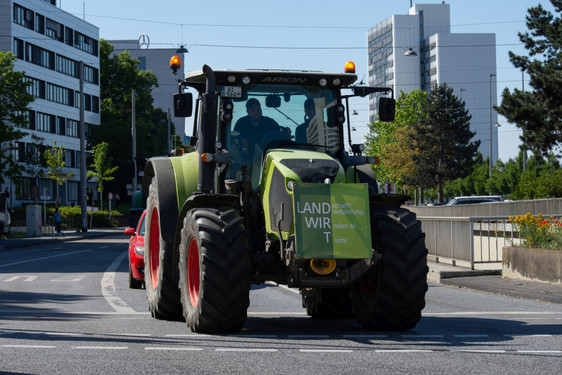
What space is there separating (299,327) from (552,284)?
7.83 meters

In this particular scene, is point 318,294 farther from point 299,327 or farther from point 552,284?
point 552,284

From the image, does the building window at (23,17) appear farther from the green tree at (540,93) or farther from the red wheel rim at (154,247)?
the red wheel rim at (154,247)

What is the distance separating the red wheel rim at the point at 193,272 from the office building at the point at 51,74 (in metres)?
66.8

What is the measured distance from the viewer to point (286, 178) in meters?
10.2

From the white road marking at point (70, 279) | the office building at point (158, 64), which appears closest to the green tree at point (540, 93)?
the white road marking at point (70, 279)

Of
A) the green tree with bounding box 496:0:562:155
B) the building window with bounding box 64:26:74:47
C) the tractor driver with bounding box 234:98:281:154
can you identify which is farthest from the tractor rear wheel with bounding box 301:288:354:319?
the building window with bounding box 64:26:74:47

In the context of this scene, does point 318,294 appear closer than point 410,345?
No

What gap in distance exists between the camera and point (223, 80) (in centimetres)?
1173

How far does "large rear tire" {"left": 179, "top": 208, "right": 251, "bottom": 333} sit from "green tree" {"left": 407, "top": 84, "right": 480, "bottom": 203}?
102 meters

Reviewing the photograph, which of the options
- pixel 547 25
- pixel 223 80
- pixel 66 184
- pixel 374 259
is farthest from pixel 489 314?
pixel 66 184

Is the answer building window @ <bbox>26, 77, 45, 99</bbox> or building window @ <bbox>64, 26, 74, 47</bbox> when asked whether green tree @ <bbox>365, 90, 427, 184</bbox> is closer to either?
building window @ <bbox>64, 26, 74, 47</bbox>

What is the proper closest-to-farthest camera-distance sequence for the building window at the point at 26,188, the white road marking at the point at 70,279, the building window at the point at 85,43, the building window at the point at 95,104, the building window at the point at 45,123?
the white road marking at the point at 70,279 < the building window at the point at 26,188 < the building window at the point at 45,123 < the building window at the point at 85,43 < the building window at the point at 95,104

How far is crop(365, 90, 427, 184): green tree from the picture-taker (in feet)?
367

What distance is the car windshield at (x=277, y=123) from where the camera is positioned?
11.5 m
